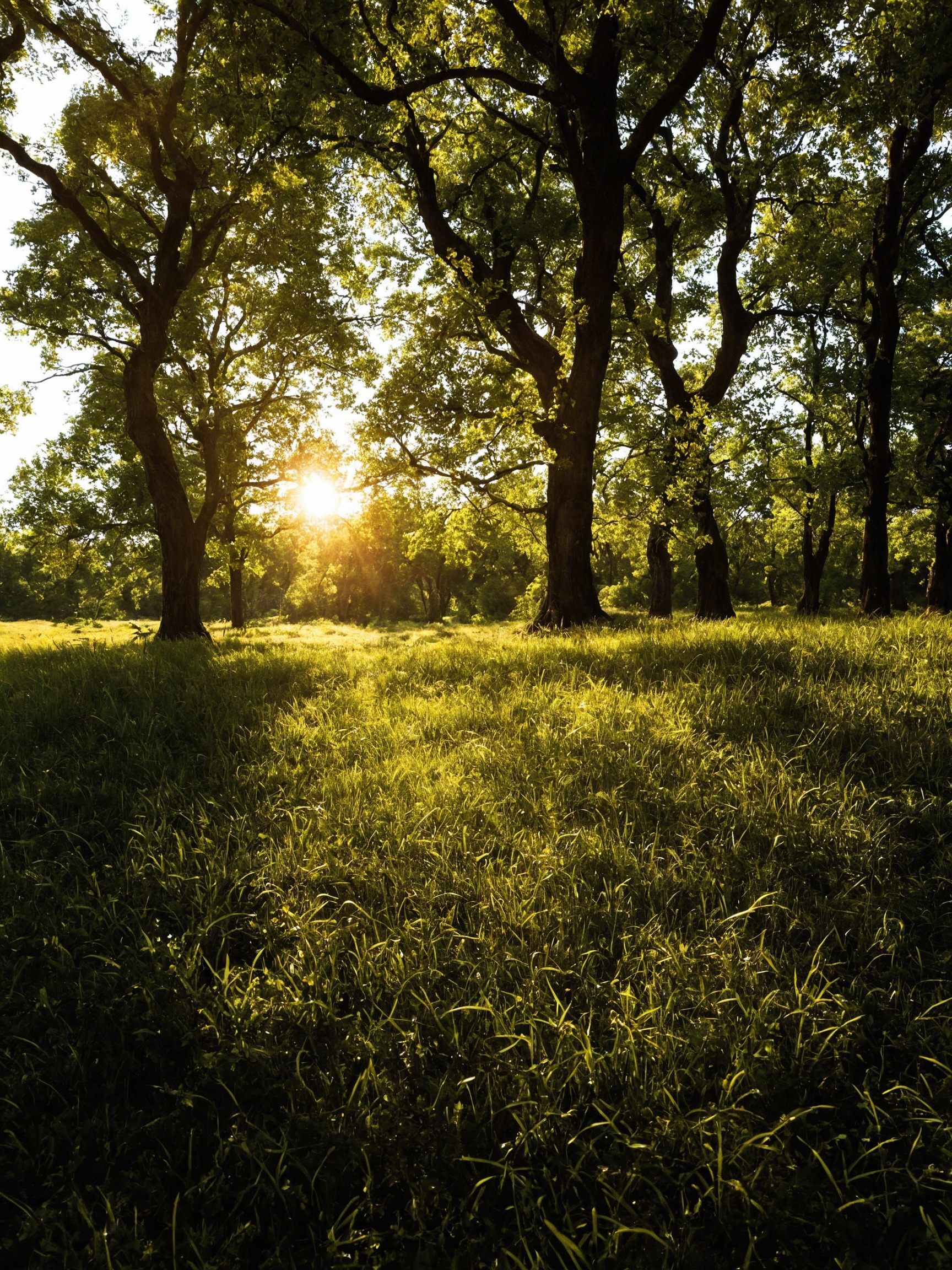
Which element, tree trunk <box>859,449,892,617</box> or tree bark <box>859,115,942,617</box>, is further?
tree trunk <box>859,449,892,617</box>

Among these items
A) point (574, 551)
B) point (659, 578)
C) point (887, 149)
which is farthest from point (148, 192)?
point (659, 578)

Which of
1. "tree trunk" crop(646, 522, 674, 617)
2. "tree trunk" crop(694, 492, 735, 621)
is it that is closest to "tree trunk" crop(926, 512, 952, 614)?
"tree trunk" crop(646, 522, 674, 617)

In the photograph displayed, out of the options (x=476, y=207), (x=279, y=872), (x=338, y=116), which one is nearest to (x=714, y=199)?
(x=476, y=207)

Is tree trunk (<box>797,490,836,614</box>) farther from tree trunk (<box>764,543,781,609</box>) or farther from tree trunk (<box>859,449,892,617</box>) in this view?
tree trunk (<box>859,449,892,617</box>)

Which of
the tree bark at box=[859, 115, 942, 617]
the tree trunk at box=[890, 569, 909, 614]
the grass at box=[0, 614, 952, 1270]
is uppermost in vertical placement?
the tree bark at box=[859, 115, 942, 617]

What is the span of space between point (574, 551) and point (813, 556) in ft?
85.9

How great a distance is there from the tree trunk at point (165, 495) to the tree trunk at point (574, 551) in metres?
7.07

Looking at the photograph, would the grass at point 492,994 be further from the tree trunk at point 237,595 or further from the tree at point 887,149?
the tree trunk at point 237,595

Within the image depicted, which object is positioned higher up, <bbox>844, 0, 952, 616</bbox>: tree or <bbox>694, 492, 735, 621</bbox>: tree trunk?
<bbox>844, 0, 952, 616</bbox>: tree

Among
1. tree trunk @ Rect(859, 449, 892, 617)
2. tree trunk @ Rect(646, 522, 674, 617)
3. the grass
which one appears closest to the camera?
the grass

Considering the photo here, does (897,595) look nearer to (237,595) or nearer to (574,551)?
(574,551)

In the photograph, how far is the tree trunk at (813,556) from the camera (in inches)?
1061

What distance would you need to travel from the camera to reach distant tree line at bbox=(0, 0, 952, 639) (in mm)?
8484

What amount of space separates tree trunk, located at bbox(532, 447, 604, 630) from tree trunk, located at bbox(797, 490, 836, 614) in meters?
20.4
